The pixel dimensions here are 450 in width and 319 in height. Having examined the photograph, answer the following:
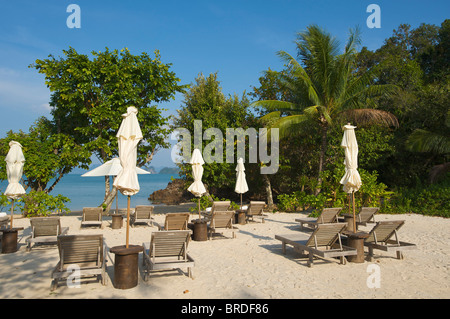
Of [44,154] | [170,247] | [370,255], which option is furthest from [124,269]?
[44,154]

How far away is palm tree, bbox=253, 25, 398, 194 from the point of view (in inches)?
581

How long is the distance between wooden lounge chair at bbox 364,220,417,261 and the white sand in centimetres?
26

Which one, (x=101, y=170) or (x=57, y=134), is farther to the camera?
(x=57, y=134)

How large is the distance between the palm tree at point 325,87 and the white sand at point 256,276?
7.91 metres

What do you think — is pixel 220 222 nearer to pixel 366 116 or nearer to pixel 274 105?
pixel 274 105

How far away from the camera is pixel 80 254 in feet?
16.3

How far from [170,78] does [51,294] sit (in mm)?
12631

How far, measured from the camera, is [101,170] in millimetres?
11695

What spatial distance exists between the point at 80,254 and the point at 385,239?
5.99 m

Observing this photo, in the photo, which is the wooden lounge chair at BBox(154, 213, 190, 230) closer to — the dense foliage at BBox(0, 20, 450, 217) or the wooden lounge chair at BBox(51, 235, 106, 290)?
the wooden lounge chair at BBox(51, 235, 106, 290)

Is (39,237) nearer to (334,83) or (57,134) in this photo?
(57,134)
